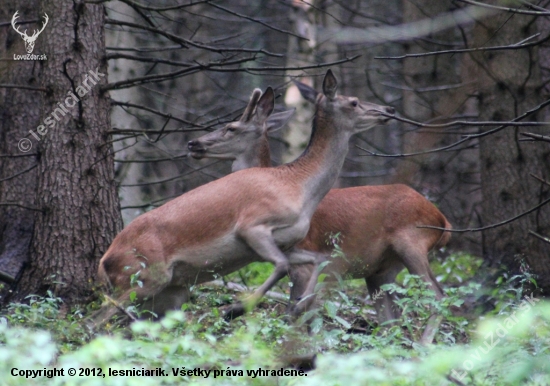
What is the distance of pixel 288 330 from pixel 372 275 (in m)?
3.29

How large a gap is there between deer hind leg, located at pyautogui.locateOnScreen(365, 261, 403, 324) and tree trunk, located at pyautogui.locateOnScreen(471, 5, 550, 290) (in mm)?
1220

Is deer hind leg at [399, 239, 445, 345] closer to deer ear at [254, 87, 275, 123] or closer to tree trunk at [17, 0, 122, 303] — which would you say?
deer ear at [254, 87, 275, 123]

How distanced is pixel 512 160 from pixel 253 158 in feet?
9.93

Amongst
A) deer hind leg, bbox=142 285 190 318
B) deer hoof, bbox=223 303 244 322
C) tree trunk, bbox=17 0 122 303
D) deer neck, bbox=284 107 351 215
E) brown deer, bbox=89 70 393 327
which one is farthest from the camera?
deer neck, bbox=284 107 351 215

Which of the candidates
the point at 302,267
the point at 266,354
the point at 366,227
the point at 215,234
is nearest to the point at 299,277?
the point at 302,267

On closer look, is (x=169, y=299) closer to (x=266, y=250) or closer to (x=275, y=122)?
(x=266, y=250)

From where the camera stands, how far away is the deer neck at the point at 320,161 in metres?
7.75

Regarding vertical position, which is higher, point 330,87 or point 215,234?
point 330,87

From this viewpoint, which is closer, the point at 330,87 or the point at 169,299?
the point at 169,299

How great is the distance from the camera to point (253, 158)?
9.16 meters

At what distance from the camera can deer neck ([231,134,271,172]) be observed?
29.9 feet

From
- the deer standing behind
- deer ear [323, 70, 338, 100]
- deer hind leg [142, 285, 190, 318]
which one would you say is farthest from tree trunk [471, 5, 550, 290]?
deer hind leg [142, 285, 190, 318]

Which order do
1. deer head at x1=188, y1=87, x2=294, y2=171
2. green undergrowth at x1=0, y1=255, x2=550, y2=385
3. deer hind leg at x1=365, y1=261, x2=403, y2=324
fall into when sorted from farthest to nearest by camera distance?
1. deer head at x1=188, y1=87, x2=294, y2=171
2. deer hind leg at x1=365, y1=261, x2=403, y2=324
3. green undergrowth at x1=0, y1=255, x2=550, y2=385

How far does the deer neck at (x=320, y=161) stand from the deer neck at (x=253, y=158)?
39.9 inches
